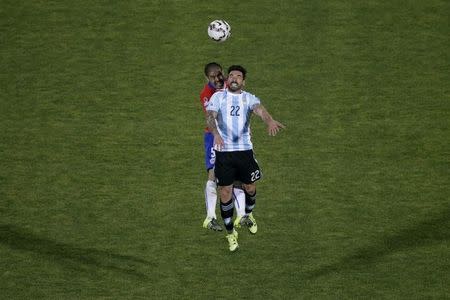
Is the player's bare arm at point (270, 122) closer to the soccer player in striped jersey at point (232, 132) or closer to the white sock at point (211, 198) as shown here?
the soccer player in striped jersey at point (232, 132)

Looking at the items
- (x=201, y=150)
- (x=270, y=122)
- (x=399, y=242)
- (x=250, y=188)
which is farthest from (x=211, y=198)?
(x=201, y=150)

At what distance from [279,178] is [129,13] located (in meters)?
6.58

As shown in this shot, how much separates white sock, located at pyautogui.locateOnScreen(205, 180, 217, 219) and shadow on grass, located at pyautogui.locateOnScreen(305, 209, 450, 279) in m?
2.05

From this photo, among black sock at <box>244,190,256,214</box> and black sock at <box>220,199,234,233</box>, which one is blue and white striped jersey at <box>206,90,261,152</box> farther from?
black sock at <box>244,190,256,214</box>

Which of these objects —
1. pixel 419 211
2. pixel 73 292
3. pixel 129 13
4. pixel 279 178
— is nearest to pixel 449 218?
pixel 419 211

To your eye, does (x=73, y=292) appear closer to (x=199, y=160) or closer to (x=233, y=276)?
(x=233, y=276)

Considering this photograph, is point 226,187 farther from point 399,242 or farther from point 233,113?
point 399,242

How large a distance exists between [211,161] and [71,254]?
2473 millimetres

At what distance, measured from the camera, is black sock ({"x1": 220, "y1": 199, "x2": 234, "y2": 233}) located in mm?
17406

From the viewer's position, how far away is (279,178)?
20.2 metres

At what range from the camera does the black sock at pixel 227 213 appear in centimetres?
1741

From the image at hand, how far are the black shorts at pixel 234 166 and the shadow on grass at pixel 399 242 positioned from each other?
166 centimetres

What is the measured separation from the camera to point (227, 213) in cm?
1748

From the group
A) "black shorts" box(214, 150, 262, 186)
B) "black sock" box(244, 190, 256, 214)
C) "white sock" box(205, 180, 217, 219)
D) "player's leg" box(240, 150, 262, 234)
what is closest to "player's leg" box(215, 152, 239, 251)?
"black shorts" box(214, 150, 262, 186)
